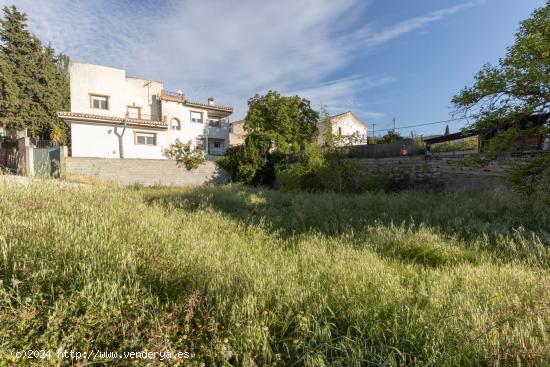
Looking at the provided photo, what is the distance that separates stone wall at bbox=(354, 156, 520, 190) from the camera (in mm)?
8578

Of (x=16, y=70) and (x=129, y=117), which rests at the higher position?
(x=16, y=70)

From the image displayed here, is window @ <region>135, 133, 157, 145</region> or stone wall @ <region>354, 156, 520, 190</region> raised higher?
window @ <region>135, 133, 157, 145</region>

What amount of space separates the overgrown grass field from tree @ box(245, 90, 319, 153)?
17016 mm

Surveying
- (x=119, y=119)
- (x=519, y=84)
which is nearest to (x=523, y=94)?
A: (x=519, y=84)

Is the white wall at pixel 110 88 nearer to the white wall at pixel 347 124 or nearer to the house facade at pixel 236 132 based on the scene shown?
the house facade at pixel 236 132

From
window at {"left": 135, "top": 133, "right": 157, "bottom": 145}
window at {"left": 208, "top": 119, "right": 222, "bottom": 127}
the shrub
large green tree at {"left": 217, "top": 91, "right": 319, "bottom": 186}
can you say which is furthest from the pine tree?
large green tree at {"left": 217, "top": 91, "right": 319, "bottom": 186}

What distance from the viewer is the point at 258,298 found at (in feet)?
7.40

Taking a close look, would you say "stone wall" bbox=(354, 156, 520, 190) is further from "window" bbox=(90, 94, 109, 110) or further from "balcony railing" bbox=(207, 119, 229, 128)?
"window" bbox=(90, 94, 109, 110)

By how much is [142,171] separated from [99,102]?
10.7 meters

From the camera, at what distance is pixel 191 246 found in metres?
3.52

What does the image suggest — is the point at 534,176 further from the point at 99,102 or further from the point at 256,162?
the point at 99,102

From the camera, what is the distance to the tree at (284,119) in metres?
20.5

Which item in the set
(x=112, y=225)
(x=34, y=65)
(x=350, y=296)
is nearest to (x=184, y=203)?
(x=112, y=225)

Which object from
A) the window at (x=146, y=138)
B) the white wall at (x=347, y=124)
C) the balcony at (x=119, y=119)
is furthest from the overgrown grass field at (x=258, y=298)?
the white wall at (x=347, y=124)
